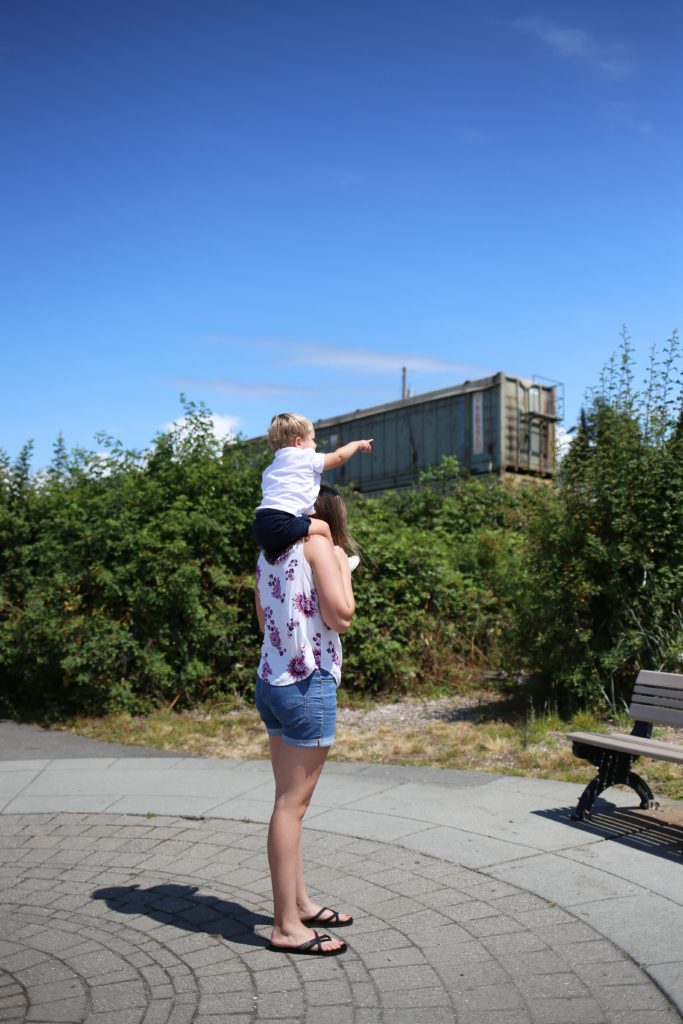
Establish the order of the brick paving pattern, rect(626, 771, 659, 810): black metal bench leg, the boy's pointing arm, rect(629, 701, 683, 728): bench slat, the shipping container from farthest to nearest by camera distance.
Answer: the shipping container → rect(626, 771, 659, 810): black metal bench leg → rect(629, 701, 683, 728): bench slat → the boy's pointing arm → the brick paving pattern

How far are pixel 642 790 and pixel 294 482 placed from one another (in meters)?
3.15

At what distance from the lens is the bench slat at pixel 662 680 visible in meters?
5.30

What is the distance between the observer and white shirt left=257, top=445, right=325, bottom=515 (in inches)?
143

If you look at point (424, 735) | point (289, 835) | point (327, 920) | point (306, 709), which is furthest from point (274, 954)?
point (424, 735)

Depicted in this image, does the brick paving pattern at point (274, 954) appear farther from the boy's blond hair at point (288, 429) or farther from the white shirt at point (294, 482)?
the boy's blond hair at point (288, 429)

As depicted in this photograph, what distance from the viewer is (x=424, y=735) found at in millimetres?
8070

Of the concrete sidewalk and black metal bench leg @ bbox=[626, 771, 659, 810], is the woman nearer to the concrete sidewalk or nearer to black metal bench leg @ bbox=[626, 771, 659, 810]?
the concrete sidewalk

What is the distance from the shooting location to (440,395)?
86.9ft

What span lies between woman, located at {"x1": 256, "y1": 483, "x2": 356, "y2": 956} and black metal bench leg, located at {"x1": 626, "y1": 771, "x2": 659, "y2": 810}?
235 cm

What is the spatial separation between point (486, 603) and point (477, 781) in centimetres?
450

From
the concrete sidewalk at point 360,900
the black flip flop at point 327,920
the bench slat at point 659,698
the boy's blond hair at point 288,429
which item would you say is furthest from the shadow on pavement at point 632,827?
the boy's blond hair at point 288,429

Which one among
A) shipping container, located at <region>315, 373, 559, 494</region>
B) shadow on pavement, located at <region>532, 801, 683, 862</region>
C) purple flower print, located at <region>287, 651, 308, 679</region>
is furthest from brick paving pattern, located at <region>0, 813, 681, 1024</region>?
shipping container, located at <region>315, 373, 559, 494</region>

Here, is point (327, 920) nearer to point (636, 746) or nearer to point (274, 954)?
point (274, 954)

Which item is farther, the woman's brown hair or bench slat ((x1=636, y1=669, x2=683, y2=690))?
bench slat ((x1=636, y1=669, x2=683, y2=690))
